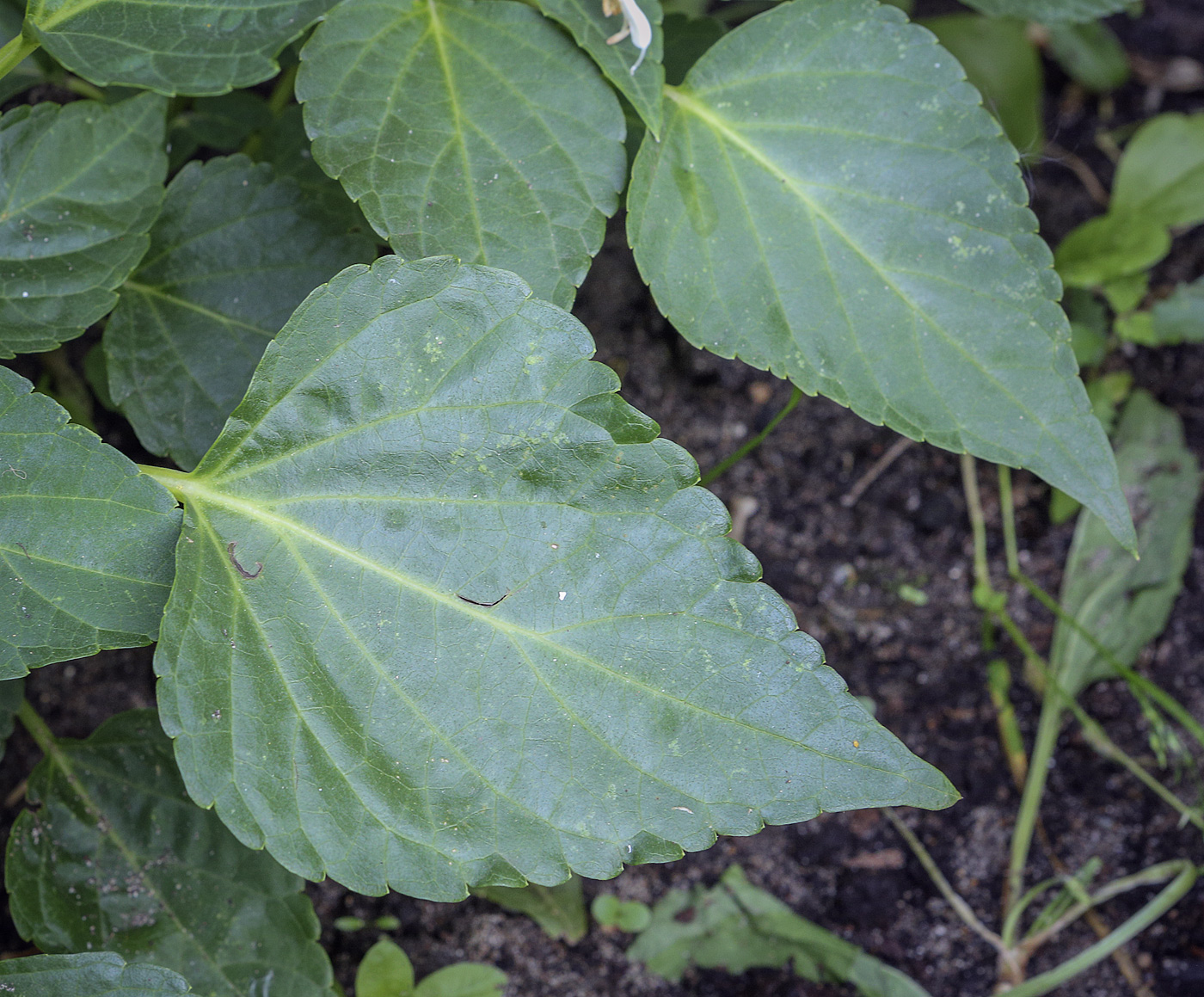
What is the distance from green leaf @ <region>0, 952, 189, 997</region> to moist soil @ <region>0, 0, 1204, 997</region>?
458mm

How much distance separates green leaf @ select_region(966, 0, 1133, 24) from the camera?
1.23m

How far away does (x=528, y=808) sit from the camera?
805 mm

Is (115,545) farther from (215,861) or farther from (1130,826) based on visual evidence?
(1130,826)

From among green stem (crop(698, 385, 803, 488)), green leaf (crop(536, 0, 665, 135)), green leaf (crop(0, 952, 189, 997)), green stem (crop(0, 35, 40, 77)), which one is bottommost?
green leaf (crop(0, 952, 189, 997))

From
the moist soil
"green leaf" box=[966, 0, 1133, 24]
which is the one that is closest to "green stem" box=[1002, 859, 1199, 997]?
the moist soil

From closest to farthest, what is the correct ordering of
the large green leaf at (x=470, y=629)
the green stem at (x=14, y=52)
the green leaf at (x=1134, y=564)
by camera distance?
1. the large green leaf at (x=470, y=629)
2. the green stem at (x=14, y=52)
3. the green leaf at (x=1134, y=564)

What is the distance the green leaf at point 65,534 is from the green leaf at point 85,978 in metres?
0.27

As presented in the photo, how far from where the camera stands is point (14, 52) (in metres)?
→ 0.92

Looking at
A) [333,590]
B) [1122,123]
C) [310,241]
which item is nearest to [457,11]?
[310,241]

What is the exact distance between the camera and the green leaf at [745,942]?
126 centimetres

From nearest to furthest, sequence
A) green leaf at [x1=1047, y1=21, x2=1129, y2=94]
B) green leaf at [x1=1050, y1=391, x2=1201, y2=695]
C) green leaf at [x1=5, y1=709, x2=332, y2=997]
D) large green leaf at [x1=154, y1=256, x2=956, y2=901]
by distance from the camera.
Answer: large green leaf at [x1=154, y1=256, x2=956, y2=901] → green leaf at [x1=5, y1=709, x2=332, y2=997] → green leaf at [x1=1050, y1=391, x2=1201, y2=695] → green leaf at [x1=1047, y1=21, x2=1129, y2=94]

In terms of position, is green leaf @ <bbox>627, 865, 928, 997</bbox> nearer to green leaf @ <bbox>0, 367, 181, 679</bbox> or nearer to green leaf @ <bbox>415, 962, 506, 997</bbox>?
green leaf @ <bbox>415, 962, 506, 997</bbox>

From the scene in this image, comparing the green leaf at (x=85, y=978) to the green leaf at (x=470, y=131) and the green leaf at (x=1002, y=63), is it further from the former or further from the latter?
the green leaf at (x=1002, y=63)

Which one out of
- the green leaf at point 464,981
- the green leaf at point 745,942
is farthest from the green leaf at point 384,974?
the green leaf at point 745,942
